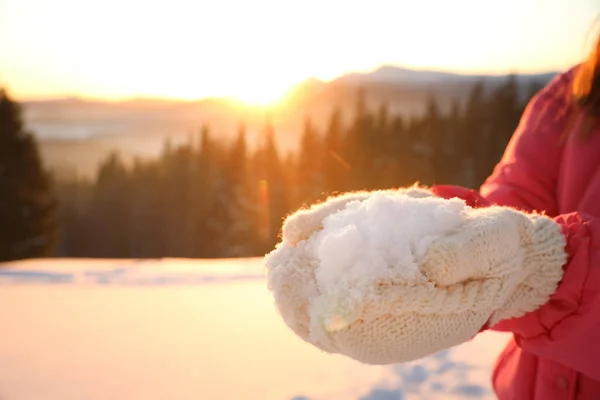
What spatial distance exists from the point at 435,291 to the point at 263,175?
981 inches

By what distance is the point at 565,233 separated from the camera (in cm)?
79

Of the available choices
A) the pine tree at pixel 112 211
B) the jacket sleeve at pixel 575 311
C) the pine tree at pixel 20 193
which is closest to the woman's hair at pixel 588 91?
the jacket sleeve at pixel 575 311

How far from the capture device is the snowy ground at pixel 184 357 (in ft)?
5.71

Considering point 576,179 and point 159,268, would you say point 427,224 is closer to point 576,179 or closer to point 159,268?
point 576,179

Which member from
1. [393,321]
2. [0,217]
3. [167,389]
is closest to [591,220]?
[393,321]

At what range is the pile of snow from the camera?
0.62 metres

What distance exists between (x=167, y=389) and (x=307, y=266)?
1.33m

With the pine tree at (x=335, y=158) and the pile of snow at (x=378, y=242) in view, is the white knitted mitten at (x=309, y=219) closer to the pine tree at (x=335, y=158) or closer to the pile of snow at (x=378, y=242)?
the pile of snow at (x=378, y=242)

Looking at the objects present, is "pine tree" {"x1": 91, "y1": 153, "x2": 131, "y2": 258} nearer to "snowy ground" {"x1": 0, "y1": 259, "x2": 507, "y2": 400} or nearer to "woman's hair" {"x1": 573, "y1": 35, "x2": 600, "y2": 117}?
"snowy ground" {"x1": 0, "y1": 259, "x2": 507, "y2": 400}

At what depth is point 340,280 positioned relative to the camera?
0.64 m

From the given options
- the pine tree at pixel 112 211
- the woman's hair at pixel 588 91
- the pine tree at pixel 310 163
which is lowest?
the pine tree at pixel 112 211

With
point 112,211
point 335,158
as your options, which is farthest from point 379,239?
point 112,211

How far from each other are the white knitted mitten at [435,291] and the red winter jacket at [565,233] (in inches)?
1.8

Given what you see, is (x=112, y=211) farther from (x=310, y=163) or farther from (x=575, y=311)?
(x=575, y=311)
